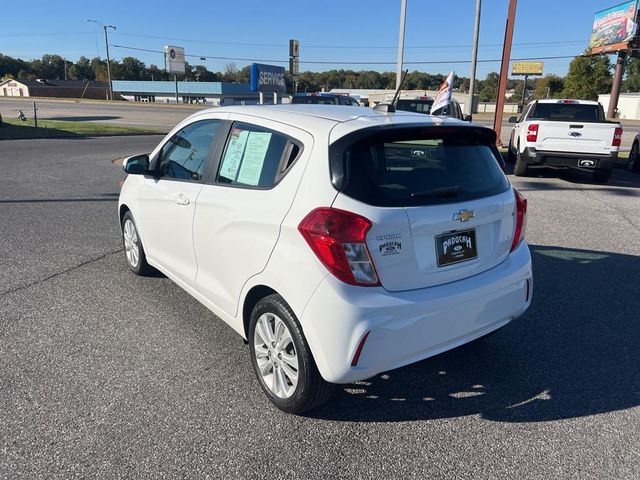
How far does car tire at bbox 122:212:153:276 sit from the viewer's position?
4797 mm

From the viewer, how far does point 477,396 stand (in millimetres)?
3154

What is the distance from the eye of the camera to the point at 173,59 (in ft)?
244

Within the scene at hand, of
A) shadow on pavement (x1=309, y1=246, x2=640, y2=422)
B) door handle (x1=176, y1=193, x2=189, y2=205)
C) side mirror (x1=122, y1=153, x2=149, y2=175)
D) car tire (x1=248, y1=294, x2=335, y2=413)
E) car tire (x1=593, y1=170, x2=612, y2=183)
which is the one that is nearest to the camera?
car tire (x1=248, y1=294, x2=335, y2=413)

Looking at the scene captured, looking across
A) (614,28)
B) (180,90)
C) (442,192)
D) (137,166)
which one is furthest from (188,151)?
(180,90)

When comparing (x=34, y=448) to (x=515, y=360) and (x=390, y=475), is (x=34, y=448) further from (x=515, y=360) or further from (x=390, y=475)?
(x=515, y=360)

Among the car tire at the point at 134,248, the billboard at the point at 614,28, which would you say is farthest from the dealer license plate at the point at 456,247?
the billboard at the point at 614,28

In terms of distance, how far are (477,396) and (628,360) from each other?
4.30 feet

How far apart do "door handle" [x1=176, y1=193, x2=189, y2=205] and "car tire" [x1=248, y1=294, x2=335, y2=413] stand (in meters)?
1.13

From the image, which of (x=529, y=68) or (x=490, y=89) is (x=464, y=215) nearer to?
(x=529, y=68)

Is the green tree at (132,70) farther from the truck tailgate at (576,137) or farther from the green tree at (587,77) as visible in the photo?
the truck tailgate at (576,137)

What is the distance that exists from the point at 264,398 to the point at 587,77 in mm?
74504

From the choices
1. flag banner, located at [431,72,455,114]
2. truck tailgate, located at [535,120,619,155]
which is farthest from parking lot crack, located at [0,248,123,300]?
flag banner, located at [431,72,455,114]

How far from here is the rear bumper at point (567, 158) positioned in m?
10.9

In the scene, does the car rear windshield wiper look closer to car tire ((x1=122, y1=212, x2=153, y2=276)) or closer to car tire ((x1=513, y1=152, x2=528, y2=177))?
car tire ((x1=122, y1=212, x2=153, y2=276))
